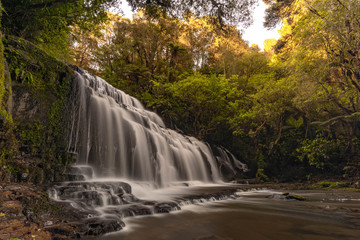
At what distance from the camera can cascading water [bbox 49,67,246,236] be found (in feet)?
13.3

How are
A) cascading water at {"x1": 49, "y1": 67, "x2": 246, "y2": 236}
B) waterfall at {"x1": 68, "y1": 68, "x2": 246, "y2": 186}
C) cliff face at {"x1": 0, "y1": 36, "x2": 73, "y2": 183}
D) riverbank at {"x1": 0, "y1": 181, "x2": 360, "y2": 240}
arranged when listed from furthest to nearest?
waterfall at {"x1": 68, "y1": 68, "x2": 246, "y2": 186}, cliff face at {"x1": 0, "y1": 36, "x2": 73, "y2": 183}, cascading water at {"x1": 49, "y1": 67, "x2": 246, "y2": 236}, riverbank at {"x1": 0, "y1": 181, "x2": 360, "y2": 240}

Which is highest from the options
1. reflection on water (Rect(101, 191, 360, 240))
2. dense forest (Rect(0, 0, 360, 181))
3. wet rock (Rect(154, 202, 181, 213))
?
dense forest (Rect(0, 0, 360, 181))

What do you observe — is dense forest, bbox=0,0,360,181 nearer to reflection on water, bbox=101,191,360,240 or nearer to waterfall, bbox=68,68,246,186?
waterfall, bbox=68,68,246,186

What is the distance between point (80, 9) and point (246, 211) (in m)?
7.95

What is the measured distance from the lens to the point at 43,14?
20.5ft

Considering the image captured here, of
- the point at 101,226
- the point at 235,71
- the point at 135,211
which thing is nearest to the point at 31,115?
the point at 135,211

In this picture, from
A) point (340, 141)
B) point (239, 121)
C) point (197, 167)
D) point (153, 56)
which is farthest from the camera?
point (153, 56)

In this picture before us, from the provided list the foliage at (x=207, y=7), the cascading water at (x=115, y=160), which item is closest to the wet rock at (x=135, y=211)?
the cascading water at (x=115, y=160)

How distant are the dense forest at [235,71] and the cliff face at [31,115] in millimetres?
81

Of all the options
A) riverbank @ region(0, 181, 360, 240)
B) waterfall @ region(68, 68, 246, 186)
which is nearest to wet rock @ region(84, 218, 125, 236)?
riverbank @ region(0, 181, 360, 240)

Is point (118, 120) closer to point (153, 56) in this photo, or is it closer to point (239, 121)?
point (239, 121)

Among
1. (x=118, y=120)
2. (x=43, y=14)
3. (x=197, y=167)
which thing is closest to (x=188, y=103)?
(x=197, y=167)

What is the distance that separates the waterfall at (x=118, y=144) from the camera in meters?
6.98

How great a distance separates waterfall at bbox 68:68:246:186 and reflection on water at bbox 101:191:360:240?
3685 millimetres
